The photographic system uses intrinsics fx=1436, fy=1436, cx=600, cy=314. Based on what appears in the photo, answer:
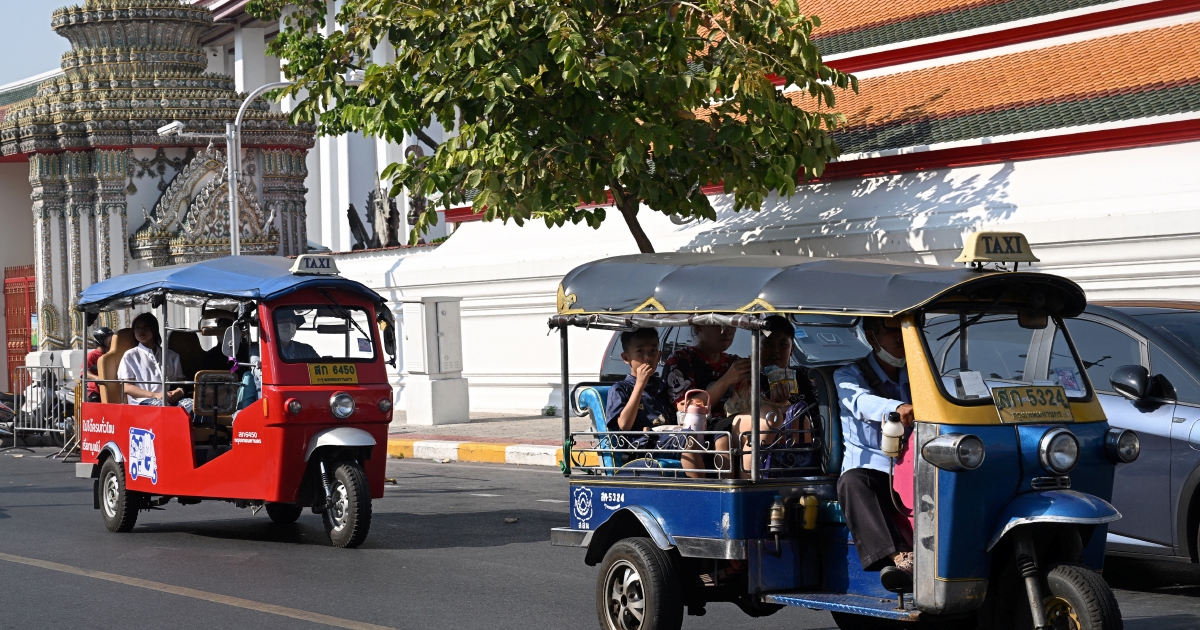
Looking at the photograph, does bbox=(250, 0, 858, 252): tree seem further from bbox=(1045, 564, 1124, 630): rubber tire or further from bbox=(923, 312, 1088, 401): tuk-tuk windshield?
bbox=(1045, 564, 1124, 630): rubber tire

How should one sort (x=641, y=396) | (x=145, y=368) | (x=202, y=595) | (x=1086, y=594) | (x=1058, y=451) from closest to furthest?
(x=1086, y=594), (x=1058, y=451), (x=641, y=396), (x=202, y=595), (x=145, y=368)

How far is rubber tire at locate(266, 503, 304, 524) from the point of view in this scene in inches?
439

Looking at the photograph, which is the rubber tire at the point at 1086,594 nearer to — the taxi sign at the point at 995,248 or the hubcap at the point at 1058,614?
the hubcap at the point at 1058,614

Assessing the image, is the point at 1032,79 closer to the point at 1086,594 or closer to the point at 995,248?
the point at 995,248

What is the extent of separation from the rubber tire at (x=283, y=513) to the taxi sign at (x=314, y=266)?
1799mm

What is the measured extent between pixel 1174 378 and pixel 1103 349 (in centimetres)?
46

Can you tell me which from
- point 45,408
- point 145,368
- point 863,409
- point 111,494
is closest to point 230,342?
point 145,368

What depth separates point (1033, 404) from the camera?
5812 mm

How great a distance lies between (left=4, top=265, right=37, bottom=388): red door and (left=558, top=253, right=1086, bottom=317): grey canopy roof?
25907mm

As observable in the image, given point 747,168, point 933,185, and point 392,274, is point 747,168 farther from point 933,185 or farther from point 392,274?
point 392,274

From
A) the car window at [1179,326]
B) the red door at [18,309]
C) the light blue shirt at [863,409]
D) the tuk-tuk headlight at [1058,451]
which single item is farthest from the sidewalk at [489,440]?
the red door at [18,309]

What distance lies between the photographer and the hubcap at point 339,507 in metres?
10.2

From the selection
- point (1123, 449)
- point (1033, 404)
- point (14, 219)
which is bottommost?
point (1123, 449)

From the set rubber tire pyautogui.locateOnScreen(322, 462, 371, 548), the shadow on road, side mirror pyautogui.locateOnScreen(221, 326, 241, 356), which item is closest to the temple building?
the shadow on road
